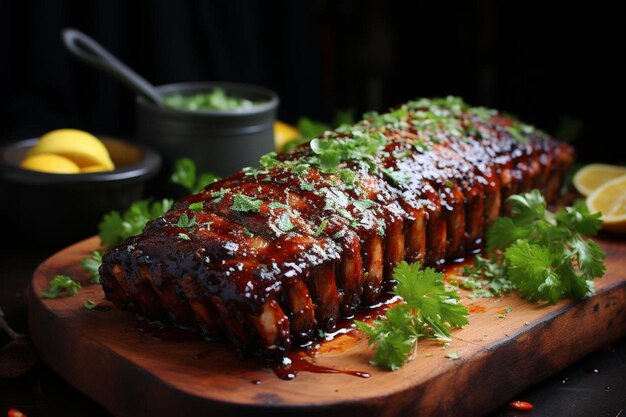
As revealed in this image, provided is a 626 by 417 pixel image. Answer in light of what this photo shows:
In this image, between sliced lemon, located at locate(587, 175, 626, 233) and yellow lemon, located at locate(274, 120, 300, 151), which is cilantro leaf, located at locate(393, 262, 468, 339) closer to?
sliced lemon, located at locate(587, 175, 626, 233)

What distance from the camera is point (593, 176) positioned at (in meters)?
3.66

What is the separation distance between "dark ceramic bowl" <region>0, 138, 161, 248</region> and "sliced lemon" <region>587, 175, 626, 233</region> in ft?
6.12

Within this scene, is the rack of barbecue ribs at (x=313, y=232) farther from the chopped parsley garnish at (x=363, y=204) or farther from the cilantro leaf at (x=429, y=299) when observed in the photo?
the cilantro leaf at (x=429, y=299)

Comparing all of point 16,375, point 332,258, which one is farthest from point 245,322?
point 16,375

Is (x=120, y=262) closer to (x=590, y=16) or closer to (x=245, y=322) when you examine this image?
(x=245, y=322)

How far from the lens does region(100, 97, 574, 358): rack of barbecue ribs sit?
2199 mm

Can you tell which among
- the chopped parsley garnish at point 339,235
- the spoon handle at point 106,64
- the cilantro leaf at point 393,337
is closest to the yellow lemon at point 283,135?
the spoon handle at point 106,64

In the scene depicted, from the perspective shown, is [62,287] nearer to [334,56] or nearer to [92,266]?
[92,266]

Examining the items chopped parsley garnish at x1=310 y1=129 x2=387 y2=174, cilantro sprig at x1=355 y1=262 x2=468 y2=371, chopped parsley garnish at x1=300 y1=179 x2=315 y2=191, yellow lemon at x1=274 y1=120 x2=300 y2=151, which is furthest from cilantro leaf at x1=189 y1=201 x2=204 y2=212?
yellow lemon at x1=274 y1=120 x2=300 y2=151

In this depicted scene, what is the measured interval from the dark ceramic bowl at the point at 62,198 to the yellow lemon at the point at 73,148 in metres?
0.15

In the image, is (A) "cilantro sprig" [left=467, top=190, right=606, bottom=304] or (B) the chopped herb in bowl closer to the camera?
(A) "cilantro sprig" [left=467, top=190, right=606, bottom=304]

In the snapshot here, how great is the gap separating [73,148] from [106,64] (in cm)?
55

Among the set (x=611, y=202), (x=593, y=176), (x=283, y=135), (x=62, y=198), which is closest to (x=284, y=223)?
(x=62, y=198)

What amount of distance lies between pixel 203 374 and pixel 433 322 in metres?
0.68
